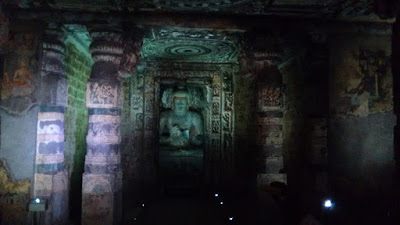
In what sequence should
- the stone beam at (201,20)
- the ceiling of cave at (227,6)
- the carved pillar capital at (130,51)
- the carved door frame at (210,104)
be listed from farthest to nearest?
the carved door frame at (210,104) < the carved pillar capital at (130,51) < the stone beam at (201,20) < the ceiling of cave at (227,6)

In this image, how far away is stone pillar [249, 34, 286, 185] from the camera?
584 centimetres

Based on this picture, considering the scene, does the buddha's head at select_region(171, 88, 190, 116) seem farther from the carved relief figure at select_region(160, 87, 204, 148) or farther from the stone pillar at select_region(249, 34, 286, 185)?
the stone pillar at select_region(249, 34, 286, 185)

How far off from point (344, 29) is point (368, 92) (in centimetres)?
133

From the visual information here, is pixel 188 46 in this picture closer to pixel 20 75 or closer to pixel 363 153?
pixel 20 75

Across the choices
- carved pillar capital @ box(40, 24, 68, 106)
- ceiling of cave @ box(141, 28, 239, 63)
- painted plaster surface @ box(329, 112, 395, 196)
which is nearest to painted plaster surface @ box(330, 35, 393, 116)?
painted plaster surface @ box(329, 112, 395, 196)

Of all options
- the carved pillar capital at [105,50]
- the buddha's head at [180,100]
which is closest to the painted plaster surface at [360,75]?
the carved pillar capital at [105,50]

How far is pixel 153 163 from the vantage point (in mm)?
8992

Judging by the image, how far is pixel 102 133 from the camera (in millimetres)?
5332

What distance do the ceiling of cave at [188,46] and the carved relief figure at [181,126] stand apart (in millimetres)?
1816

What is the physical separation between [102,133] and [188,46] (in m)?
3.11

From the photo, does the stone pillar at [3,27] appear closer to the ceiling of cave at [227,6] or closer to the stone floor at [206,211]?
the ceiling of cave at [227,6]

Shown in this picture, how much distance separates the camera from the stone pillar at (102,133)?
529cm

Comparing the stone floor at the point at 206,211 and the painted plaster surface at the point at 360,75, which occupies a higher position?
the painted plaster surface at the point at 360,75

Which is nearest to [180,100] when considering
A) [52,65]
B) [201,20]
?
[201,20]
